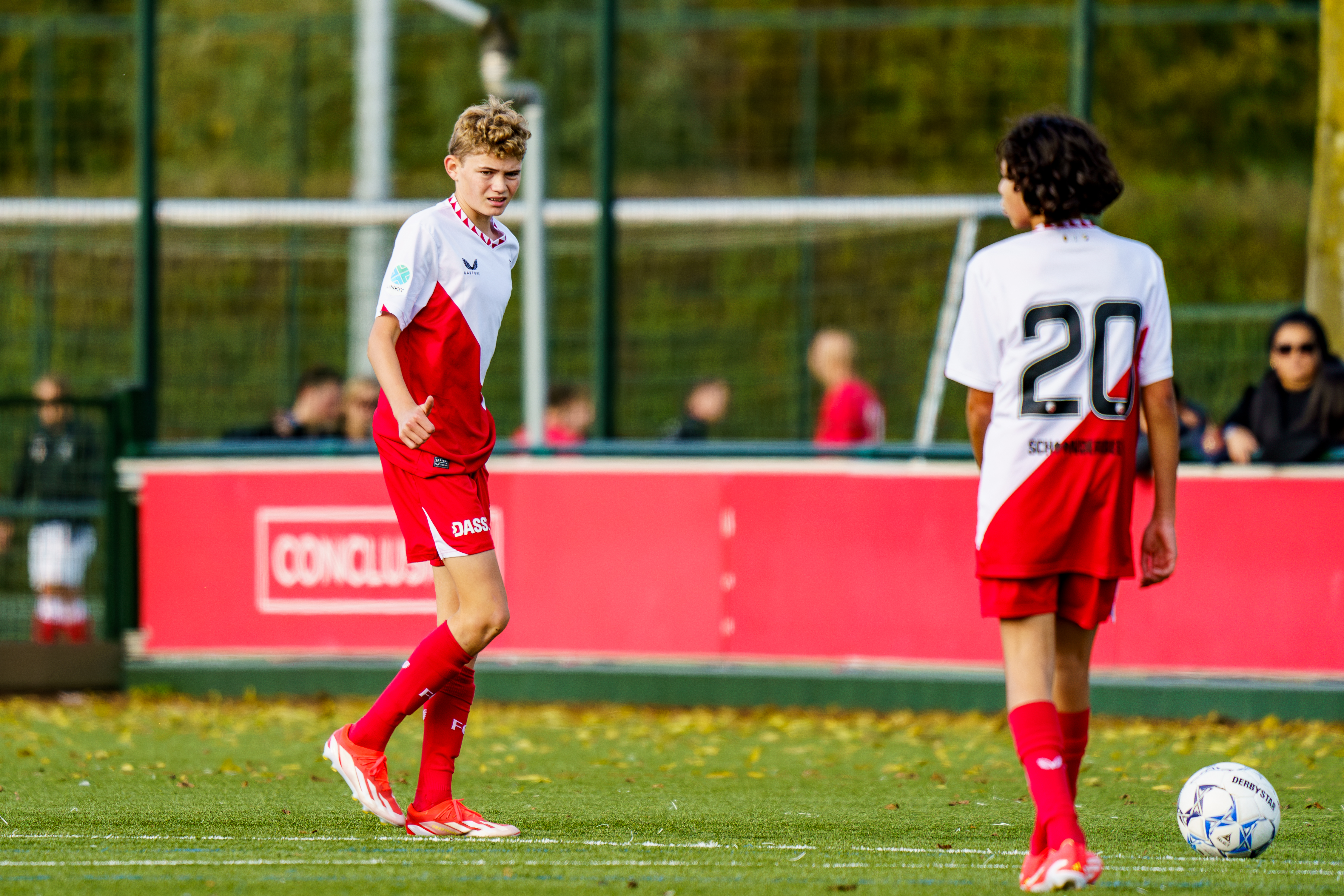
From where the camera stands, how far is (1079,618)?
4.86 meters

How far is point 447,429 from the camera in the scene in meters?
5.62

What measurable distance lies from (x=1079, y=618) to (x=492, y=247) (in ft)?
6.79

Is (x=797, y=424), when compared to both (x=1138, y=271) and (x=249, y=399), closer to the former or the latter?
(x=249, y=399)

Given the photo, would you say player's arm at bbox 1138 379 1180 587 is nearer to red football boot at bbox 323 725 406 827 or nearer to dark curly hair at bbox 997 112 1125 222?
dark curly hair at bbox 997 112 1125 222

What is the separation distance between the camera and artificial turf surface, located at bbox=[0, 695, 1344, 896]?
5066 mm

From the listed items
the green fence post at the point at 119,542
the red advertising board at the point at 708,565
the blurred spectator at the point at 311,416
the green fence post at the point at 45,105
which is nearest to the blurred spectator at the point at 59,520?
the green fence post at the point at 119,542

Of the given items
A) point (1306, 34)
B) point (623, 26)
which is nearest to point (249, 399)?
point (623, 26)

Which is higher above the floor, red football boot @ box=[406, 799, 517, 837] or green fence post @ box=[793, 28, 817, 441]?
green fence post @ box=[793, 28, 817, 441]

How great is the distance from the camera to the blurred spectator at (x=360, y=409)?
34.9ft

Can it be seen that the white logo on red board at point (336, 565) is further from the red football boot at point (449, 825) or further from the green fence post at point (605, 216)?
the red football boot at point (449, 825)

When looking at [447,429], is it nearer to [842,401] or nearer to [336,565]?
[336,565]

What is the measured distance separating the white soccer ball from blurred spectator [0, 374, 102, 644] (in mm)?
6536

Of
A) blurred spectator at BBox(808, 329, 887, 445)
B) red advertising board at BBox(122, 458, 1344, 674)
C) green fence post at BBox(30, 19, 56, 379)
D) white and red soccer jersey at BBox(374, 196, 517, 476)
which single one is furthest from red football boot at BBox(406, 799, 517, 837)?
green fence post at BBox(30, 19, 56, 379)

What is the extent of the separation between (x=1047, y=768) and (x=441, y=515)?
6.27 ft
